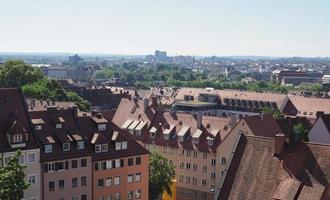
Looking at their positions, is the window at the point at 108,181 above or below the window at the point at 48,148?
below

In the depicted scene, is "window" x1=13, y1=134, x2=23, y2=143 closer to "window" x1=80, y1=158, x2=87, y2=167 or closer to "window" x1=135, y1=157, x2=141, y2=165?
"window" x1=80, y1=158, x2=87, y2=167

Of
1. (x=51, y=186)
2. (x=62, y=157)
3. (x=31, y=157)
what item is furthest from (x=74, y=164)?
(x=31, y=157)

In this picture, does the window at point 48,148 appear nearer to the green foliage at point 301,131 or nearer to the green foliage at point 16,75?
the green foliage at point 301,131

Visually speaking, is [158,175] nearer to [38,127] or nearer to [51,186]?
[51,186]

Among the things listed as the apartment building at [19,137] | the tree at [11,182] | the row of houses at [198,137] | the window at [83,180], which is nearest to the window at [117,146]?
the window at [83,180]

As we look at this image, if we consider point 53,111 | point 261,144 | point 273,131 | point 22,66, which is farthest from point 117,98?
point 261,144

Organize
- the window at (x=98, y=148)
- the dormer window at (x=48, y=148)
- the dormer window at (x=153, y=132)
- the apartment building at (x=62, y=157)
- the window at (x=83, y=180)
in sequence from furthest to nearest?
the dormer window at (x=153, y=132) → the window at (x=98, y=148) → the window at (x=83, y=180) → the dormer window at (x=48, y=148) → the apartment building at (x=62, y=157)
